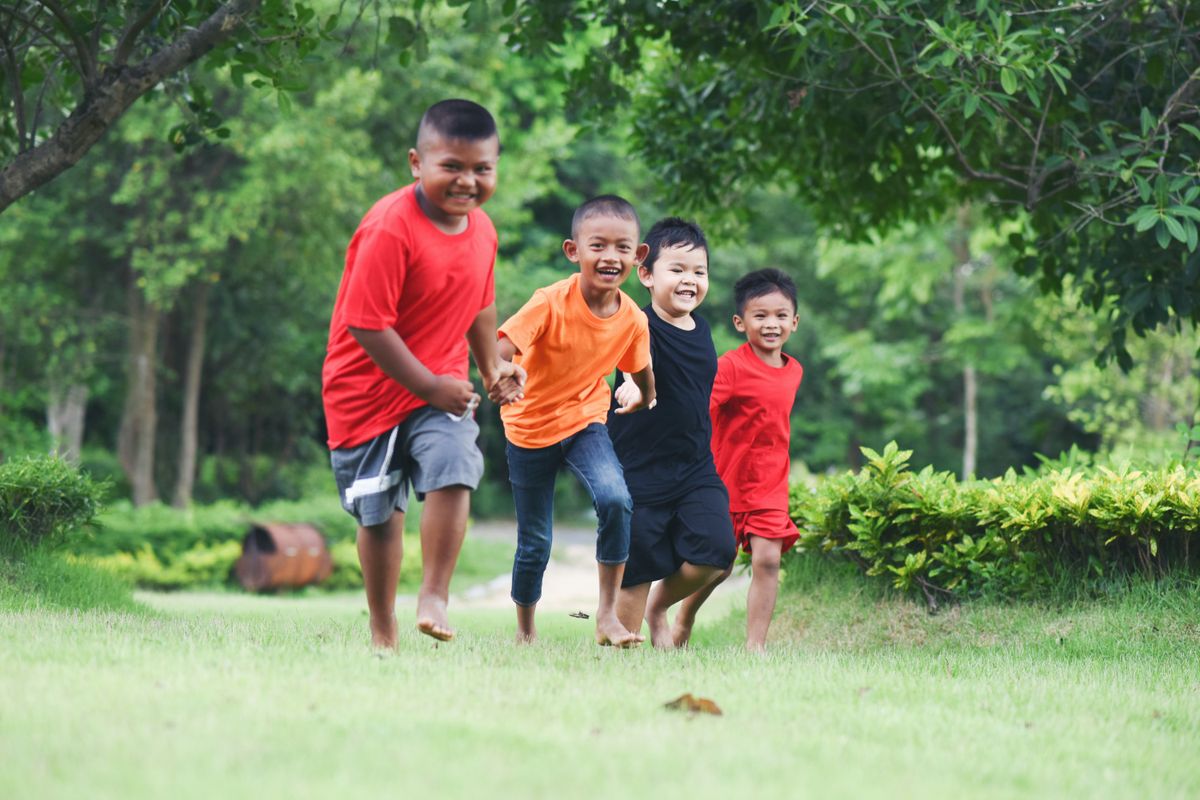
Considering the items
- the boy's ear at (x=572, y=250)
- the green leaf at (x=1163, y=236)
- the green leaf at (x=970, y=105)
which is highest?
the green leaf at (x=970, y=105)

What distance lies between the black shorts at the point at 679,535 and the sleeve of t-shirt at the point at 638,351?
2.63 feet

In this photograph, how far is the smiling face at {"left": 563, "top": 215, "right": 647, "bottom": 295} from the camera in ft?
17.8

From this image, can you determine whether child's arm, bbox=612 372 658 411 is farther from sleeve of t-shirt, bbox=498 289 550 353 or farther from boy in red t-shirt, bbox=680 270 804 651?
boy in red t-shirt, bbox=680 270 804 651

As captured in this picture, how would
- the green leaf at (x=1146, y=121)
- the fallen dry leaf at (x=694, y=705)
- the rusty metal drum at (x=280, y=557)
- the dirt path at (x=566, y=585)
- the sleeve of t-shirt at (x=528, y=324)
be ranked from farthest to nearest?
the rusty metal drum at (x=280, y=557) → the dirt path at (x=566, y=585) → the green leaf at (x=1146, y=121) → the sleeve of t-shirt at (x=528, y=324) → the fallen dry leaf at (x=694, y=705)

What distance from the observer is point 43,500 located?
7605mm

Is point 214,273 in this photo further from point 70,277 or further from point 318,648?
point 318,648

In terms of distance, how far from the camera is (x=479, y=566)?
21.6 meters

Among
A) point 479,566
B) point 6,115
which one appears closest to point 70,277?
point 479,566

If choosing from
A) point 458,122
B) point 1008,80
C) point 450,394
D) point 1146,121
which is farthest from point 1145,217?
point 450,394

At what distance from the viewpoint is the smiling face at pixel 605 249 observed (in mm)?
5414

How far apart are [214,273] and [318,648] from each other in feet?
52.0

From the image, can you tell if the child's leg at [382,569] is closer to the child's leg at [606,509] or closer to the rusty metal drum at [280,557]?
the child's leg at [606,509]

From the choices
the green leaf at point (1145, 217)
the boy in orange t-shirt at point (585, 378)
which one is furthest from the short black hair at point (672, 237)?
the green leaf at point (1145, 217)

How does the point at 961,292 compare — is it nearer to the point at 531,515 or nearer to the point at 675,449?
the point at 675,449
